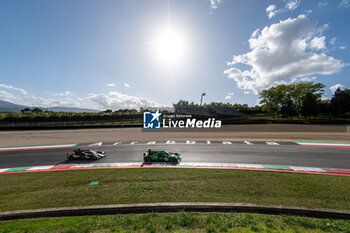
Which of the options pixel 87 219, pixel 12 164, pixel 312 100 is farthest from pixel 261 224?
pixel 312 100

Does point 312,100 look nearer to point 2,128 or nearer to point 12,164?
point 12,164

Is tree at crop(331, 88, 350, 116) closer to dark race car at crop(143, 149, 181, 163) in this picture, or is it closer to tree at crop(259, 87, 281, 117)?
tree at crop(259, 87, 281, 117)

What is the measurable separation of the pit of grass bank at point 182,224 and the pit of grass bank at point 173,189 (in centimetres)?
77

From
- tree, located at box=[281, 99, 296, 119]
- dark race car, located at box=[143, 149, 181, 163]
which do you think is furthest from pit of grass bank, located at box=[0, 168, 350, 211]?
tree, located at box=[281, 99, 296, 119]

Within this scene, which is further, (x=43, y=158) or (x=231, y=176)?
(x=43, y=158)

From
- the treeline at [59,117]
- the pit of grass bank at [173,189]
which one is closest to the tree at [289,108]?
the pit of grass bank at [173,189]

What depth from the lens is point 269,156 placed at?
1220cm

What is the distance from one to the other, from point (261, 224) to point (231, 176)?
3340 millimetres

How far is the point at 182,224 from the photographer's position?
15.5 feet

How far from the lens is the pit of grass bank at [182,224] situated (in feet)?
14.8

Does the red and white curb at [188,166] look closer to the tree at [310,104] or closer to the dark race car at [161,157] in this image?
the dark race car at [161,157]

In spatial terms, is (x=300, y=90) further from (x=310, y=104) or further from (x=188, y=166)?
(x=188, y=166)

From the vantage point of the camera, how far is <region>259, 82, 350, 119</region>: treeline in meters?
43.8

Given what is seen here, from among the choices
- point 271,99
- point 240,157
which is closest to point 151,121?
point 240,157
